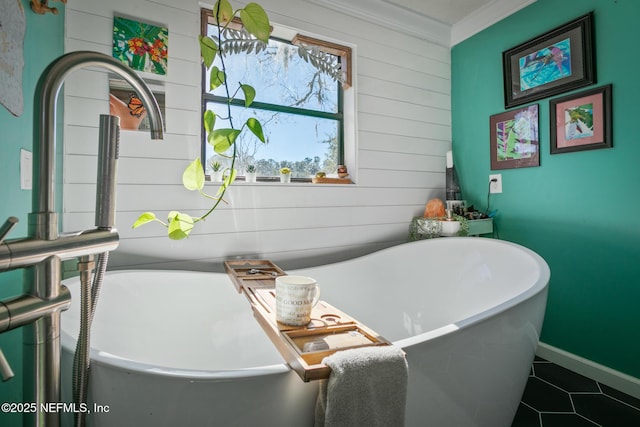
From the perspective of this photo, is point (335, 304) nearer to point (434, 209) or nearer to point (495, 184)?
point (434, 209)

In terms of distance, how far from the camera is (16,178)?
930 mm

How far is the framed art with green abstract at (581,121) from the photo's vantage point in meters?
1.75

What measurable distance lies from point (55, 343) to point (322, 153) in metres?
2.02

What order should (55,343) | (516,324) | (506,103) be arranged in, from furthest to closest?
(506,103)
(516,324)
(55,343)

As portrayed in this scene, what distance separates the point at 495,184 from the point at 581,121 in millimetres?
621

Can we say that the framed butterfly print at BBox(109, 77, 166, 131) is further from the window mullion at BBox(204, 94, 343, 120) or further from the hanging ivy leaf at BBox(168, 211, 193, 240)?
the hanging ivy leaf at BBox(168, 211, 193, 240)

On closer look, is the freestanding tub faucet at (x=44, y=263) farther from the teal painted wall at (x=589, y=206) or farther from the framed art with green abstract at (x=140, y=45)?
the teal painted wall at (x=589, y=206)

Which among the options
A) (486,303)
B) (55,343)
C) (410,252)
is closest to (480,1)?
(410,252)

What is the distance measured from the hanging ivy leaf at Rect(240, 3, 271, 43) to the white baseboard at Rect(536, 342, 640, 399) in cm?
231

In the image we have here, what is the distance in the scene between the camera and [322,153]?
2.38 m

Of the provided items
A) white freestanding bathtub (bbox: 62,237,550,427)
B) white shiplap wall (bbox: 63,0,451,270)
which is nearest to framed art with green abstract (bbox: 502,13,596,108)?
white shiplap wall (bbox: 63,0,451,270)

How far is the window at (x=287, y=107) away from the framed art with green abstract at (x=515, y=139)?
107 cm

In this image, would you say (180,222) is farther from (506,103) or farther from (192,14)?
(506,103)

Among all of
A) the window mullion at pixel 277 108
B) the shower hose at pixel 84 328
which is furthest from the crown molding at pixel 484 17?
the shower hose at pixel 84 328
